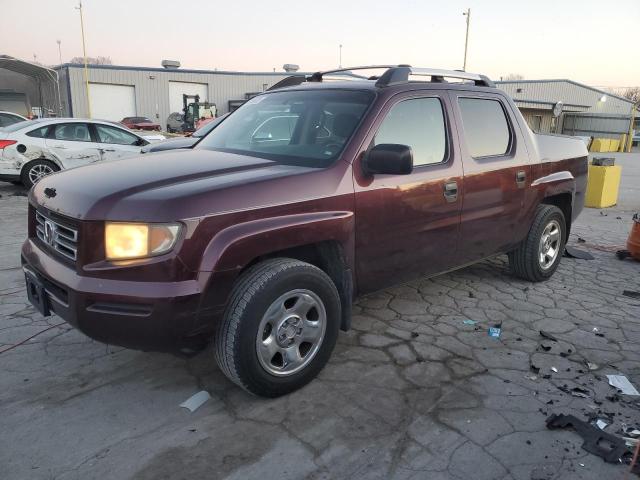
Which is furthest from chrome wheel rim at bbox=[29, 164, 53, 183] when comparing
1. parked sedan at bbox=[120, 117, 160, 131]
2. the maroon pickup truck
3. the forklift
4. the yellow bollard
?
parked sedan at bbox=[120, 117, 160, 131]

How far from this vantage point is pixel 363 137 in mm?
3287

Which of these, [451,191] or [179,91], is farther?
[179,91]

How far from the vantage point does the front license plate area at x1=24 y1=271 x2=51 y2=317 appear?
289 cm

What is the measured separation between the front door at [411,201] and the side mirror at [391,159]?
0.41 ft

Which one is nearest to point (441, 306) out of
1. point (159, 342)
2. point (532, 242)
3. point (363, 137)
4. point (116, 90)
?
point (532, 242)

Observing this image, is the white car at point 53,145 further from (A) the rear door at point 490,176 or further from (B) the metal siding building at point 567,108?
(B) the metal siding building at point 567,108

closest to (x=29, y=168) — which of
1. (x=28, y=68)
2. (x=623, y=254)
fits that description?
(x=623, y=254)

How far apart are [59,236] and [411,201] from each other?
2.24 m

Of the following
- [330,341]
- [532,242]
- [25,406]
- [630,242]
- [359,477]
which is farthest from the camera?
[630,242]

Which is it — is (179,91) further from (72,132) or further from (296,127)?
(296,127)

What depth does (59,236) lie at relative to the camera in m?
2.83

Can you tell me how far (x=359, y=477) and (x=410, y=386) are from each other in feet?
2.99

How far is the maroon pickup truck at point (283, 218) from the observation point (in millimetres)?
2525

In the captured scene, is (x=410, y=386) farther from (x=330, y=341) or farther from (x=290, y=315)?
(x=290, y=315)
